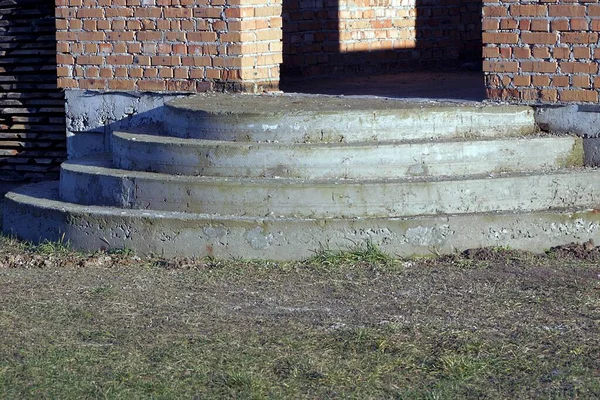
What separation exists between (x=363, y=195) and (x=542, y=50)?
1788 mm

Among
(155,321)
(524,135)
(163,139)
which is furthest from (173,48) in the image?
(155,321)

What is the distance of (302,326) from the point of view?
207 inches

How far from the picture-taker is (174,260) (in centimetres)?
650

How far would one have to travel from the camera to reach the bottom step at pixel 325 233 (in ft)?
20.9

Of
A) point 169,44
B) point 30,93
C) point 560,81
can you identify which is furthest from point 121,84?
point 560,81

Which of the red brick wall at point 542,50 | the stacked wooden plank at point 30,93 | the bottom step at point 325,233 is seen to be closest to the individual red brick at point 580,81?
the red brick wall at point 542,50

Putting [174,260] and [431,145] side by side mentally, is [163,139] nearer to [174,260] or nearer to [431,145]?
[174,260]

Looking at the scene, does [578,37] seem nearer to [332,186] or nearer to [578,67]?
[578,67]

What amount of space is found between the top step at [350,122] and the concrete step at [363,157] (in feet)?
0.46

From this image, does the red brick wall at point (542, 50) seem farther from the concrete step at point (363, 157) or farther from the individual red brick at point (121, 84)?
the individual red brick at point (121, 84)

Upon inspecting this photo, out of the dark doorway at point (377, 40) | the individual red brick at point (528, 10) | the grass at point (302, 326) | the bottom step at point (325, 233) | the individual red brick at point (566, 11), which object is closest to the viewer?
the grass at point (302, 326)

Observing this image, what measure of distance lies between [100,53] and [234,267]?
3051 millimetres

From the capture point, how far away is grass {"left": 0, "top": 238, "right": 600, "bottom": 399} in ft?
14.6

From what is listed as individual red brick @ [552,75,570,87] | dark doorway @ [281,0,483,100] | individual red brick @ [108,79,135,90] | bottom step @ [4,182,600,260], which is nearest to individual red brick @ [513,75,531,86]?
individual red brick @ [552,75,570,87]
